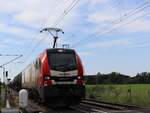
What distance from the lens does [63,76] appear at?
75.9ft

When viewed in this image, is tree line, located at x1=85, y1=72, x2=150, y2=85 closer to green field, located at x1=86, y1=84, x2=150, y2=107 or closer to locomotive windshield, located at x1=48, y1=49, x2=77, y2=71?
green field, located at x1=86, y1=84, x2=150, y2=107

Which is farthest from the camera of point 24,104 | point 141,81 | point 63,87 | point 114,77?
point 114,77

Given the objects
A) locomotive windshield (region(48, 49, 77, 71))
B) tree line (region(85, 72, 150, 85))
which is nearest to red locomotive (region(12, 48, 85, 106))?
locomotive windshield (region(48, 49, 77, 71))

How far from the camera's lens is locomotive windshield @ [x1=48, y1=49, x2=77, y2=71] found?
2338cm

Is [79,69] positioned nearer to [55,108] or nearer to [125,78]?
[55,108]

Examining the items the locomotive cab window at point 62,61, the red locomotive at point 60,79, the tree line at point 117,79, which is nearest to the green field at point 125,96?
the red locomotive at point 60,79

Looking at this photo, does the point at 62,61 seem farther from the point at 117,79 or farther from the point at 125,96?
the point at 117,79

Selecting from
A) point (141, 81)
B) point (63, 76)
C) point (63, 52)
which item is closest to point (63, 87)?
point (63, 76)

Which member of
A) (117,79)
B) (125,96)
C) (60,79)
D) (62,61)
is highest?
(117,79)

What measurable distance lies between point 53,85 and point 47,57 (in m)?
1.76

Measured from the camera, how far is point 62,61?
23.8 metres

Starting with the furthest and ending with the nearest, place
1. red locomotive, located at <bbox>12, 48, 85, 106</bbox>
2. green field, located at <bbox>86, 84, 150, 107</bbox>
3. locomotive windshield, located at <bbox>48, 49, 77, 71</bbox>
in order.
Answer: green field, located at <bbox>86, 84, 150, 107</bbox>, locomotive windshield, located at <bbox>48, 49, 77, 71</bbox>, red locomotive, located at <bbox>12, 48, 85, 106</bbox>

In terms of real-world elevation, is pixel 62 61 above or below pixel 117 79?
below

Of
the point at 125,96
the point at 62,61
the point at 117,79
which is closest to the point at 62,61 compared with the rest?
the point at 62,61
